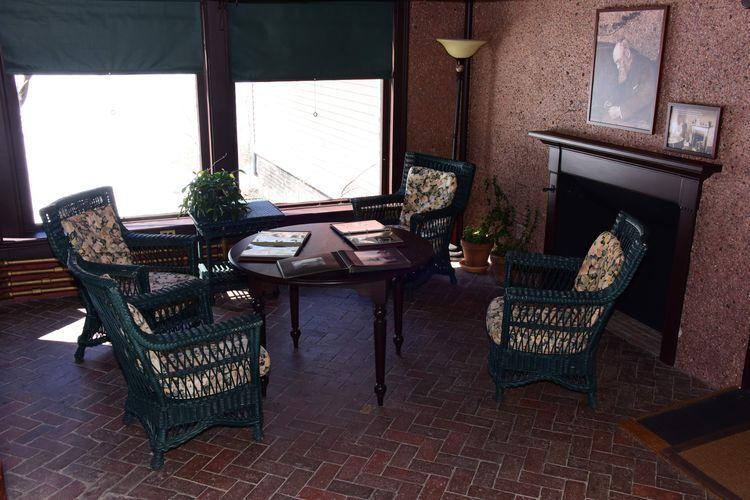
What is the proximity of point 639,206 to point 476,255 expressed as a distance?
A: 1676 millimetres

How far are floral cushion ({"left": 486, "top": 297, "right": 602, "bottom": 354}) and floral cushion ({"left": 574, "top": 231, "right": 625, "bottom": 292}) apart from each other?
0.58 feet

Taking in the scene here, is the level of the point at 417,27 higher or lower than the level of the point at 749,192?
higher

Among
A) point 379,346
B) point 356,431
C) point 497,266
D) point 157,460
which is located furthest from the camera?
point 497,266

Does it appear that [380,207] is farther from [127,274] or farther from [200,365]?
[200,365]

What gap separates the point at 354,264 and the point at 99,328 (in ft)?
6.20

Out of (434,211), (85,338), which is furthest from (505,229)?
(85,338)

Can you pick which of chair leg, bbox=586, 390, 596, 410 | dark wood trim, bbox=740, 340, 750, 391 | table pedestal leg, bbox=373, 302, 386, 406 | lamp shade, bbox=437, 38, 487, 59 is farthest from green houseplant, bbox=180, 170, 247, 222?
dark wood trim, bbox=740, 340, 750, 391

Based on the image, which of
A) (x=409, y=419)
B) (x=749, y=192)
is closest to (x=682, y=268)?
(x=749, y=192)

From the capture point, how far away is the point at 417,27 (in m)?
6.43

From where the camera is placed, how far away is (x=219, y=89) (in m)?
5.93

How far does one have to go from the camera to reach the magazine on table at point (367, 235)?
14.4ft

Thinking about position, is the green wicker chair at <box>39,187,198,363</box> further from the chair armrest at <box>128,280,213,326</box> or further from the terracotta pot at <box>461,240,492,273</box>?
the terracotta pot at <box>461,240,492,273</box>

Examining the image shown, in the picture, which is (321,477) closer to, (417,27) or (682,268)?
(682,268)

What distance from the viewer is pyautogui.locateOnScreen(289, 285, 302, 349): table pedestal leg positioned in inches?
187
